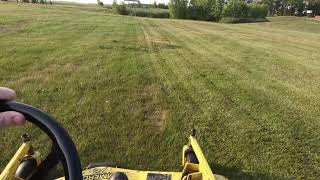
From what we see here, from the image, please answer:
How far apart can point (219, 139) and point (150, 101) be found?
5.80 feet

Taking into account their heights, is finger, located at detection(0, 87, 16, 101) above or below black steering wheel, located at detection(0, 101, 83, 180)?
above

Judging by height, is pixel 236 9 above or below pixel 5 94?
below

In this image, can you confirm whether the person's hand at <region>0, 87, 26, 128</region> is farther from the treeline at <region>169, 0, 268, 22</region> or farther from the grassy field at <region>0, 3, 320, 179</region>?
the treeline at <region>169, 0, 268, 22</region>

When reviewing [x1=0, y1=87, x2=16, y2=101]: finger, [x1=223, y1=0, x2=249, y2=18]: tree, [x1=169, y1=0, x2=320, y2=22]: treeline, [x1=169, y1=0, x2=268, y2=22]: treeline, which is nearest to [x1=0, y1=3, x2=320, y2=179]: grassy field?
[x1=0, y1=87, x2=16, y2=101]: finger

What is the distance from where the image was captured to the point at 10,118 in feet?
4.66

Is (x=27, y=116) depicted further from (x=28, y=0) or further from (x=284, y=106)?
(x=28, y=0)

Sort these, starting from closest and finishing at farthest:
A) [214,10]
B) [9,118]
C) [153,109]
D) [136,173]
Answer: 1. [9,118]
2. [136,173]
3. [153,109]
4. [214,10]

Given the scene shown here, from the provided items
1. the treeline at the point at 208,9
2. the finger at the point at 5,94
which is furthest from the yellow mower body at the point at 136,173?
the treeline at the point at 208,9

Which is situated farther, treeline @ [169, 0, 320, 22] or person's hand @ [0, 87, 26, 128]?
treeline @ [169, 0, 320, 22]

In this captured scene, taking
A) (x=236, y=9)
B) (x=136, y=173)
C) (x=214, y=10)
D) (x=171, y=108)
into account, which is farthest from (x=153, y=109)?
(x=236, y=9)

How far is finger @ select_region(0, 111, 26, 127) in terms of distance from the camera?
141 cm

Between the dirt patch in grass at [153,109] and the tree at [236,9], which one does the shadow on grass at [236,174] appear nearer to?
the dirt patch in grass at [153,109]

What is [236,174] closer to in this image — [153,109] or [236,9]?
[153,109]

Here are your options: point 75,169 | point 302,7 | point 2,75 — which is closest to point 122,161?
point 75,169
